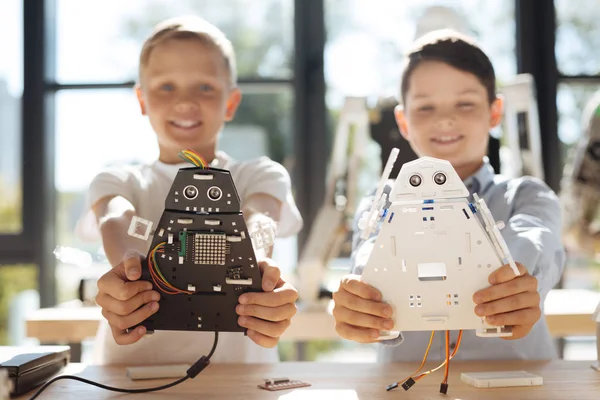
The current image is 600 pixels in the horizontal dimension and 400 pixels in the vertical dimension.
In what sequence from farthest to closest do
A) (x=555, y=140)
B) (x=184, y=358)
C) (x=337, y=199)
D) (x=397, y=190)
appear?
(x=555, y=140) → (x=337, y=199) → (x=184, y=358) → (x=397, y=190)

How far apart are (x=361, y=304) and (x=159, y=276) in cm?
32

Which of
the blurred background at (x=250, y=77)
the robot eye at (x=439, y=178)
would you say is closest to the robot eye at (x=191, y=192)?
the robot eye at (x=439, y=178)

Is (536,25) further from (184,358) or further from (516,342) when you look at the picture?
(184,358)

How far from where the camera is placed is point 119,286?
3.38 feet

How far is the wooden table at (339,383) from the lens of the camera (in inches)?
38.7

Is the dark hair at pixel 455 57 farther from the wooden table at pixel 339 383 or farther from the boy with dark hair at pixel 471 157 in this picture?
the wooden table at pixel 339 383

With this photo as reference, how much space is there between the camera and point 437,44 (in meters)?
1.32

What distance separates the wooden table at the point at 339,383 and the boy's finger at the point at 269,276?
0.53 feet

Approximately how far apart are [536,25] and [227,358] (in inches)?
87.1

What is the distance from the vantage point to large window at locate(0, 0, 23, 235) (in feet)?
9.34

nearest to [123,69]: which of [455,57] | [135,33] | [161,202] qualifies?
[135,33]

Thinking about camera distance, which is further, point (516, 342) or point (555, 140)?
point (555, 140)

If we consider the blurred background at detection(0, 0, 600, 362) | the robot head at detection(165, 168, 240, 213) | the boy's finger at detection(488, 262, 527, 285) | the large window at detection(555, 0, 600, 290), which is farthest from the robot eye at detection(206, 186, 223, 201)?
the large window at detection(555, 0, 600, 290)

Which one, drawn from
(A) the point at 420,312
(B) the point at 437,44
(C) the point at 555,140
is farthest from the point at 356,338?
(C) the point at 555,140
